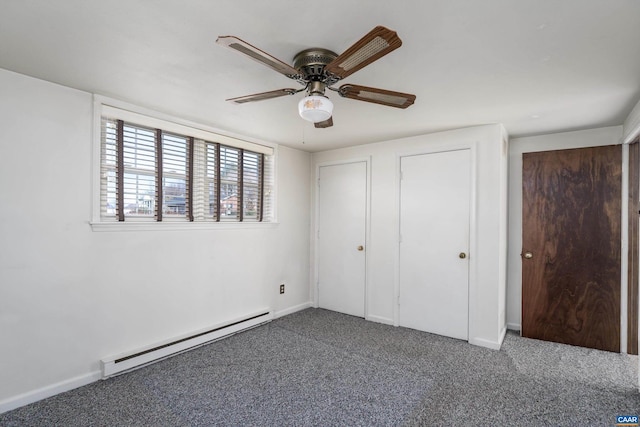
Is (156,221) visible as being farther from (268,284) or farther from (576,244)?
(576,244)

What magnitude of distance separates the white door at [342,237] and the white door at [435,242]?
57cm

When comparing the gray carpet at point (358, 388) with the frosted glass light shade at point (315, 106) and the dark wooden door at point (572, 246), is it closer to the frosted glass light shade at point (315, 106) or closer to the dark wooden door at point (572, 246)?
the dark wooden door at point (572, 246)

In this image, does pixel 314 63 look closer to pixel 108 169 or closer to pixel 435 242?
pixel 108 169

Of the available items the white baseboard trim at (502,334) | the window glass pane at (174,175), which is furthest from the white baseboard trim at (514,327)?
the window glass pane at (174,175)

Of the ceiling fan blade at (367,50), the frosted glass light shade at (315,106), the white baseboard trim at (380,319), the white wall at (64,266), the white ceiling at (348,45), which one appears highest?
the white ceiling at (348,45)

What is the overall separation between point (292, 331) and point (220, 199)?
1703 mm

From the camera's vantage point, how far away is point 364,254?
13.8ft

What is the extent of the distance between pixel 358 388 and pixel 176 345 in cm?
175

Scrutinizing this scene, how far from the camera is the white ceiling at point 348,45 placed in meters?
1.48

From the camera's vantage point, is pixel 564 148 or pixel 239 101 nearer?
pixel 239 101

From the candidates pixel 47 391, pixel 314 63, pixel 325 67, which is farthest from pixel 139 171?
pixel 325 67

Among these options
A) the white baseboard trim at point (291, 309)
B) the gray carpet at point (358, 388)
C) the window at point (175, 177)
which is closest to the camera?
the gray carpet at point (358, 388)

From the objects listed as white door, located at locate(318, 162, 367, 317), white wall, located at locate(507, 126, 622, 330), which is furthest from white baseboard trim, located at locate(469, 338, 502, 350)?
white door, located at locate(318, 162, 367, 317)

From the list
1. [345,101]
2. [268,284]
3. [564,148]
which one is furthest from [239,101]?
[564,148]
